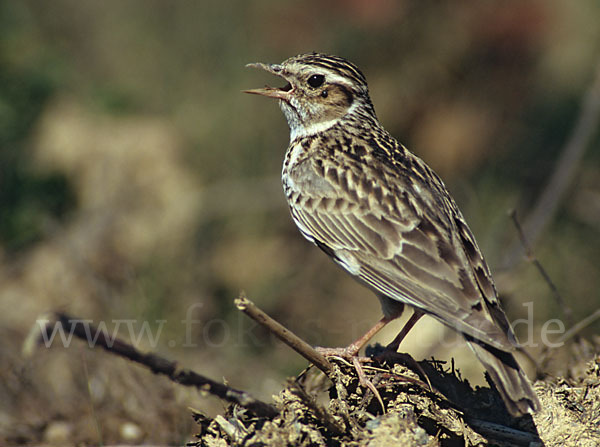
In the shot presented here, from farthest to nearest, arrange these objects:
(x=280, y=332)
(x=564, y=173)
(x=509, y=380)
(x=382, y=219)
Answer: (x=564, y=173) → (x=382, y=219) → (x=509, y=380) → (x=280, y=332)

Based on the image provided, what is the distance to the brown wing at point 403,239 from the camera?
4.12m

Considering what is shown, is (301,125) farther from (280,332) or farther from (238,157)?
(238,157)

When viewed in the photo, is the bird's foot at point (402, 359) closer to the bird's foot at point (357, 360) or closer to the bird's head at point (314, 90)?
the bird's foot at point (357, 360)

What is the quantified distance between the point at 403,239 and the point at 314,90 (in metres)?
1.54

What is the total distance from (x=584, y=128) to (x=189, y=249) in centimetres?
431

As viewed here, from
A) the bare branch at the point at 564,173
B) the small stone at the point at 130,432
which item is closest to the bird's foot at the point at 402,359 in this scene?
the small stone at the point at 130,432

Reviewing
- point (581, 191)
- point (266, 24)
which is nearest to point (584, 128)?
point (581, 191)

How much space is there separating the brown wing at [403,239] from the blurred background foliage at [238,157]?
2.00 m

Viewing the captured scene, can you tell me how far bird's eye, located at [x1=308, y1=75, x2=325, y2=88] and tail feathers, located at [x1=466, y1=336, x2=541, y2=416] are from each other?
2391 mm

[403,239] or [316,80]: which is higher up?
[316,80]

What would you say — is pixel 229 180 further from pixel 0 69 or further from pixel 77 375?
pixel 77 375

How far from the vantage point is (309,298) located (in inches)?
341

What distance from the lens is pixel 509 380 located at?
3.75 meters

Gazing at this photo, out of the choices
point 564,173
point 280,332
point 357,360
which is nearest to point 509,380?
point 357,360
